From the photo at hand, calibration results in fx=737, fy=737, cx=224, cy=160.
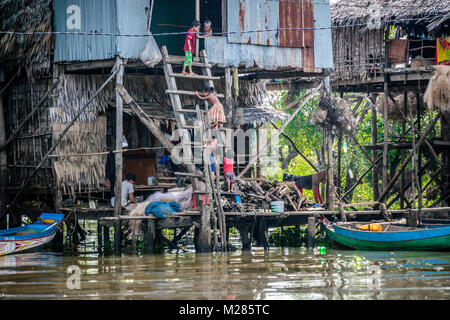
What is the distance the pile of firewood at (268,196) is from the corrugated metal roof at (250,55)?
9.26 ft

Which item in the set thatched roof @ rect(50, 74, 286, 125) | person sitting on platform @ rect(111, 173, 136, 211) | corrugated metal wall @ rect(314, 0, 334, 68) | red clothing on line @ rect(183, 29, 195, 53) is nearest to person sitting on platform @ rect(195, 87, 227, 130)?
red clothing on line @ rect(183, 29, 195, 53)

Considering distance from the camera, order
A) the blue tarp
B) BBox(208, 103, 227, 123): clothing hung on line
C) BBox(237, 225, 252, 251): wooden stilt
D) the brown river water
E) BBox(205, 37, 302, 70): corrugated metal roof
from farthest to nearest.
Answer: BBox(205, 37, 302, 70): corrugated metal roof → BBox(237, 225, 252, 251): wooden stilt → BBox(208, 103, 227, 123): clothing hung on line → the blue tarp → the brown river water

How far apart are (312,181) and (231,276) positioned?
6.65 meters

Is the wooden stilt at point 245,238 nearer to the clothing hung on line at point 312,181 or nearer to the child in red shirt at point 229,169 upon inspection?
the child in red shirt at point 229,169

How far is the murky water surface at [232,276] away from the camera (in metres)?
10.2

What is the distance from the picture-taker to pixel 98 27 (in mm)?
16562

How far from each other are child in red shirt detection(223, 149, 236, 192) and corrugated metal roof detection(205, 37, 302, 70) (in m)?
2.11

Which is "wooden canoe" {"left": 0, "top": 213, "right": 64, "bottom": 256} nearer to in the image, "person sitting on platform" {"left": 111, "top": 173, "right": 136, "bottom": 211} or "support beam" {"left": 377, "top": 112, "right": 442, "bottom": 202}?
"person sitting on platform" {"left": 111, "top": 173, "right": 136, "bottom": 211}

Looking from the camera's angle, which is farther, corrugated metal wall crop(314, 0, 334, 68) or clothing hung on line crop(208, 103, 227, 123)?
corrugated metal wall crop(314, 0, 334, 68)

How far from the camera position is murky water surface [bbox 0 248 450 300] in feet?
33.6

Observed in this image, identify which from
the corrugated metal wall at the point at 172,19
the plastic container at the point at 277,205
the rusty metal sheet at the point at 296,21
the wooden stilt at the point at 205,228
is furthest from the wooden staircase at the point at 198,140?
the corrugated metal wall at the point at 172,19

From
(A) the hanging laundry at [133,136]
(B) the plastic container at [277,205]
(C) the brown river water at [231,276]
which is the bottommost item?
(C) the brown river water at [231,276]

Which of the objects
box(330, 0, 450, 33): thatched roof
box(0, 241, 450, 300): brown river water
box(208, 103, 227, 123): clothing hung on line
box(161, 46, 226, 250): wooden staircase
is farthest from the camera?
box(330, 0, 450, 33): thatched roof
